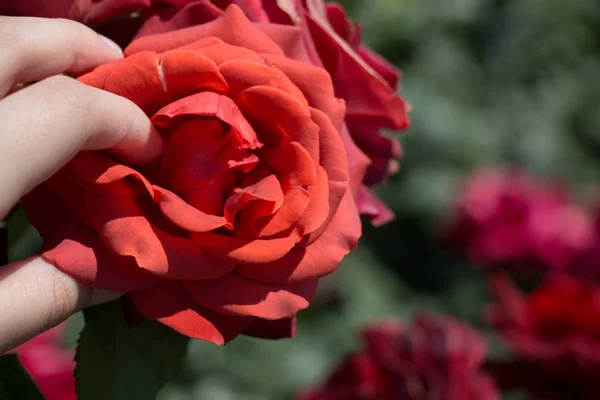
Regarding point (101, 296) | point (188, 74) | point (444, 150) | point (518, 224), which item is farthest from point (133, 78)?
point (444, 150)

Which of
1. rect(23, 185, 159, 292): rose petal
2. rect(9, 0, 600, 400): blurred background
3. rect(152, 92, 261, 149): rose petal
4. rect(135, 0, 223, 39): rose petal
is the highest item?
rect(135, 0, 223, 39): rose petal

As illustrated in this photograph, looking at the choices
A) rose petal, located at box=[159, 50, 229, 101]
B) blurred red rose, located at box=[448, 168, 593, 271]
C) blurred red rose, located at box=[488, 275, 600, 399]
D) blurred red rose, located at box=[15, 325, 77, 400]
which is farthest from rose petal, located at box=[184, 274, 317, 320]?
blurred red rose, located at box=[448, 168, 593, 271]

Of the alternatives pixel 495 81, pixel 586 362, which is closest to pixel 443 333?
pixel 586 362

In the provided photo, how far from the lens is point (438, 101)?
2191mm

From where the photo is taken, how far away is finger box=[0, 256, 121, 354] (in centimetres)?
37

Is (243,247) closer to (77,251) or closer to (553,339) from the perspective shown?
(77,251)

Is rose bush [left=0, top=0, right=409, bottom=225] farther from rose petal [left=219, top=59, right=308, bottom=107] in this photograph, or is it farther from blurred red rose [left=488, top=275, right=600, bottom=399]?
blurred red rose [left=488, top=275, right=600, bottom=399]

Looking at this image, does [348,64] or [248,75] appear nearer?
[248,75]

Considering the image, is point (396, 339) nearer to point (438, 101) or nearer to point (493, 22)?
point (438, 101)

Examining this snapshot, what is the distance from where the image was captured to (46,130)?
1.15 ft

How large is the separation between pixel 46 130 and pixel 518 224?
1.30 m

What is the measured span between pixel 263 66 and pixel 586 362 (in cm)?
63

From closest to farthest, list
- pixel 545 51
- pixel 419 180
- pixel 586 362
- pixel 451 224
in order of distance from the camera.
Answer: pixel 586 362 < pixel 451 224 < pixel 419 180 < pixel 545 51

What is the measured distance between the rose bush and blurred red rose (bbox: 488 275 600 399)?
0.43 m
